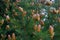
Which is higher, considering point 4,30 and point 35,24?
point 35,24

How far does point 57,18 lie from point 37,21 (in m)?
0.39

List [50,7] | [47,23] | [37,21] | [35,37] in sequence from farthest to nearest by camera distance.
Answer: [50,7] → [47,23] → [37,21] → [35,37]

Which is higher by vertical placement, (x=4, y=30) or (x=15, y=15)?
(x=15, y=15)

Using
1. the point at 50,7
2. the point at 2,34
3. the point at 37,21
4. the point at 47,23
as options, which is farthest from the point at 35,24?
the point at 50,7

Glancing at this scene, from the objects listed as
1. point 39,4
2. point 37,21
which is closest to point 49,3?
point 39,4

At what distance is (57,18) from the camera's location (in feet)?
A: 9.59

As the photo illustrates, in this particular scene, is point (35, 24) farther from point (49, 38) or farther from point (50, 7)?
point (50, 7)

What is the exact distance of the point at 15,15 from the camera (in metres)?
3.12

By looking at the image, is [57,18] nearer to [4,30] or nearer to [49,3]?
[49,3]

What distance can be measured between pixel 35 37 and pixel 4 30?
0.78 meters

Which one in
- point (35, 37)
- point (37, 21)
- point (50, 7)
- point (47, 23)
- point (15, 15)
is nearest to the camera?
point (35, 37)

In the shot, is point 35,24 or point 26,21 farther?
point 26,21

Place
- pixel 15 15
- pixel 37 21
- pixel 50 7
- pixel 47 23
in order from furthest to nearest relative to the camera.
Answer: pixel 50 7 < pixel 15 15 < pixel 47 23 < pixel 37 21

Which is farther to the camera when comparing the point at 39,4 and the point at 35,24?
the point at 39,4
